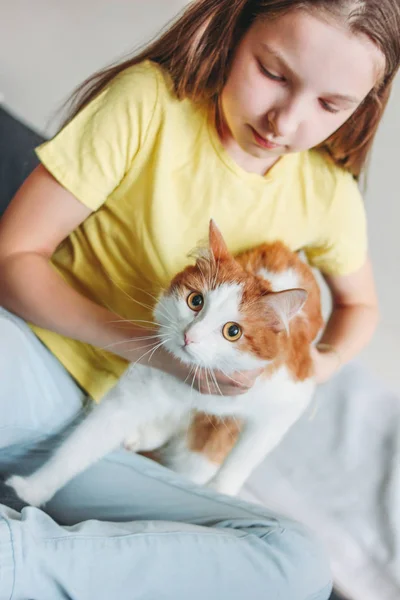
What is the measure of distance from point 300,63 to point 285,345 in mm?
361

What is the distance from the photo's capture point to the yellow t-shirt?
841 millimetres

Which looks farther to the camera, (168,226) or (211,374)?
(168,226)

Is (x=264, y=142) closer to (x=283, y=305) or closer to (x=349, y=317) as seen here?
(x=283, y=305)

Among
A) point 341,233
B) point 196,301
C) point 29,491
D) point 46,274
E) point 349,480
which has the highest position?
point 341,233

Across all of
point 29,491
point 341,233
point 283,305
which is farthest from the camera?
point 341,233

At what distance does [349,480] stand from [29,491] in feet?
2.06

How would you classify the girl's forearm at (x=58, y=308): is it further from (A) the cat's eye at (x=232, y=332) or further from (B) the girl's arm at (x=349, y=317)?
(B) the girl's arm at (x=349, y=317)

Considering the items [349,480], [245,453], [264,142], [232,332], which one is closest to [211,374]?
[232,332]

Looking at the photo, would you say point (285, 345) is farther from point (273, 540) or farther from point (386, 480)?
point (386, 480)

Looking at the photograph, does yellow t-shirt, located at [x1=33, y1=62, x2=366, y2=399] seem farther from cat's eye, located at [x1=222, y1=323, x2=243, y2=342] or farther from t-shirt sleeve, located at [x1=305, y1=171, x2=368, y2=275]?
cat's eye, located at [x1=222, y1=323, x2=243, y2=342]

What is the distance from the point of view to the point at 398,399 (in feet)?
4.23

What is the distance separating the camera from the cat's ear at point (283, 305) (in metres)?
0.70

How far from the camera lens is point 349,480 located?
3.84 feet

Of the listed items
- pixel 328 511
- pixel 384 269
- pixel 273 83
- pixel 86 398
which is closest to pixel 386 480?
pixel 328 511
